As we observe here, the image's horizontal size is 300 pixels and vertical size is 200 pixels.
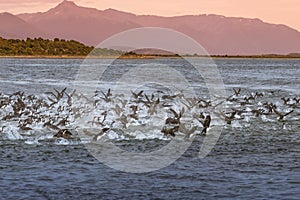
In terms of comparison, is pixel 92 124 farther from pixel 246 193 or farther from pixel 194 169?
pixel 246 193

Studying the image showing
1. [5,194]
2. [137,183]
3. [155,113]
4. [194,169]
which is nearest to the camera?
[5,194]

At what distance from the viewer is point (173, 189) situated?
16.4m

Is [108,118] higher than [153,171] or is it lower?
higher

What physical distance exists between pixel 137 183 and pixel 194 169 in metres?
2.50

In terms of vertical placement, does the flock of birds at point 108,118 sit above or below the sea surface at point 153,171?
above

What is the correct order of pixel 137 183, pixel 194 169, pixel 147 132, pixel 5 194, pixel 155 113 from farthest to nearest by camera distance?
pixel 155 113 → pixel 147 132 → pixel 194 169 → pixel 137 183 → pixel 5 194

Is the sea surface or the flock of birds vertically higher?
the flock of birds

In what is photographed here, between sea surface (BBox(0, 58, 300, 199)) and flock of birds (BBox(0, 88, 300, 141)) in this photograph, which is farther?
flock of birds (BBox(0, 88, 300, 141))

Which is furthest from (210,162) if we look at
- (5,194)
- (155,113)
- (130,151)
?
(155,113)

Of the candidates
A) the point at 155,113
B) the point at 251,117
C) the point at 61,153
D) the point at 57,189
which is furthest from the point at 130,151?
the point at 251,117

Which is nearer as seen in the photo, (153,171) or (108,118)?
(153,171)

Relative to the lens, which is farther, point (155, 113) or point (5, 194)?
point (155, 113)

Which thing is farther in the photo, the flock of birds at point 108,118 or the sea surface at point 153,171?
the flock of birds at point 108,118

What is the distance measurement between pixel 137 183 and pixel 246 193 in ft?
10.1
